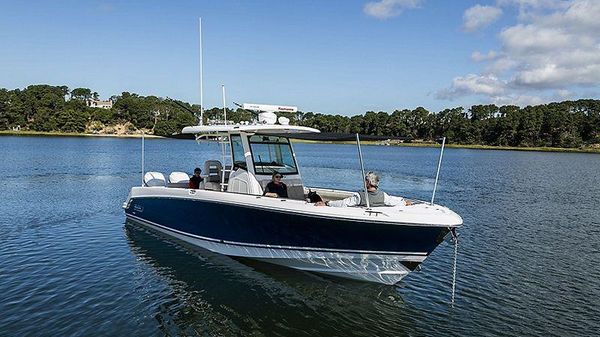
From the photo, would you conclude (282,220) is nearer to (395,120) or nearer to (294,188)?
(294,188)

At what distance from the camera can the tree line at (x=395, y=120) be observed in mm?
122688

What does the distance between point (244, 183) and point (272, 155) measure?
1511 millimetres

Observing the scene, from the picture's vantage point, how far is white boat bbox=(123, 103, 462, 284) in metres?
8.55

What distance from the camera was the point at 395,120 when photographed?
494 feet

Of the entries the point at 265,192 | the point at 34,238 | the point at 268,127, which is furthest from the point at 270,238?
the point at 34,238

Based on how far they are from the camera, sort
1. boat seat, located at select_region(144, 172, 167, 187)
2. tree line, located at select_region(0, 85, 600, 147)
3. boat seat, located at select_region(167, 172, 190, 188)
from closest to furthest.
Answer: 1. boat seat, located at select_region(167, 172, 190, 188)
2. boat seat, located at select_region(144, 172, 167, 187)
3. tree line, located at select_region(0, 85, 600, 147)

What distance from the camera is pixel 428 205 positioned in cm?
908

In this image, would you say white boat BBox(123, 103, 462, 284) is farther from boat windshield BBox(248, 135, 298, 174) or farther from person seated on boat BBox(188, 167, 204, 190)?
person seated on boat BBox(188, 167, 204, 190)

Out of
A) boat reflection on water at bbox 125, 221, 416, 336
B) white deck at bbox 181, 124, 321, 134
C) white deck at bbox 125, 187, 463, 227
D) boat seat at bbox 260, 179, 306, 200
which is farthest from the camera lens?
boat seat at bbox 260, 179, 306, 200

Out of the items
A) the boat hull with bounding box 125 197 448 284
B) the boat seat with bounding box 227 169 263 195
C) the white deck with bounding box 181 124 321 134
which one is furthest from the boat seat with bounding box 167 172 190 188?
the boat seat with bounding box 227 169 263 195

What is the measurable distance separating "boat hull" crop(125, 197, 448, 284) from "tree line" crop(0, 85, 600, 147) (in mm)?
97080

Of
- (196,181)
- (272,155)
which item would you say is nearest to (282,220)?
(272,155)

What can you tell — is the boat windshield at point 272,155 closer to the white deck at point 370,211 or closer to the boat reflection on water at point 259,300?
the white deck at point 370,211

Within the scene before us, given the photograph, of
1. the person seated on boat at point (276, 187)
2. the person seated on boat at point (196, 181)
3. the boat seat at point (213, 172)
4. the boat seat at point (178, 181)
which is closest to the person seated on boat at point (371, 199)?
the person seated on boat at point (276, 187)
